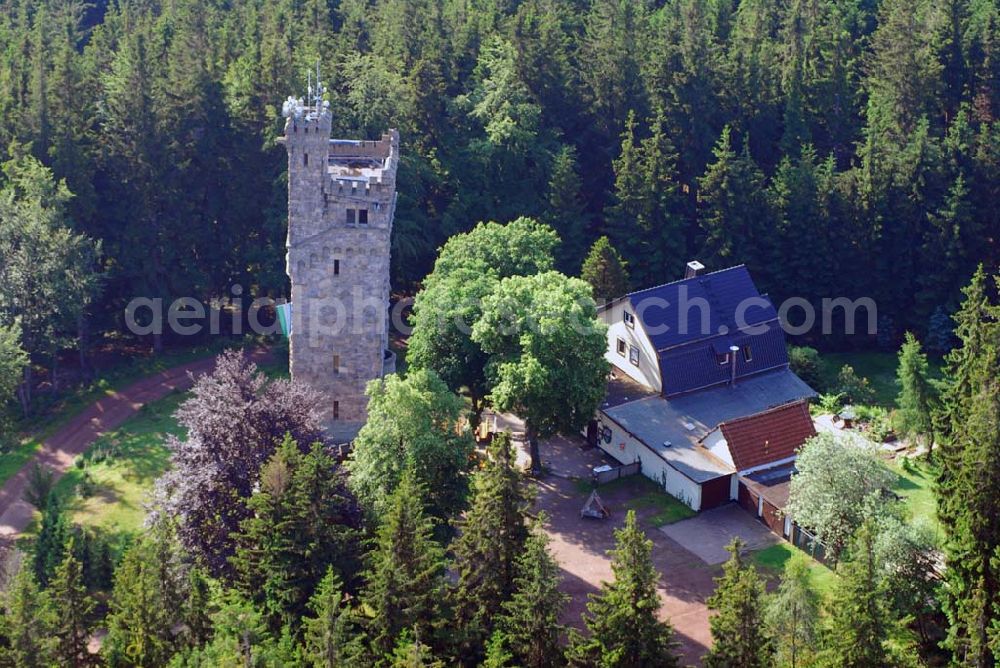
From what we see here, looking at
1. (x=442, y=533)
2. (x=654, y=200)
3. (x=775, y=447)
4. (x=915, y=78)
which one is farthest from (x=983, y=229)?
(x=442, y=533)

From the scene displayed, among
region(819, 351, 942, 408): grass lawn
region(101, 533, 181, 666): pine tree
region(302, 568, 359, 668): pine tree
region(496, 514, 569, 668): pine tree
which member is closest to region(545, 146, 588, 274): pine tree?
region(819, 351, 942, 408): grass lawn

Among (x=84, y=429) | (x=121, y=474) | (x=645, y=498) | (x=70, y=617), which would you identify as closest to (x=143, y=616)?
(x=70, y=617)

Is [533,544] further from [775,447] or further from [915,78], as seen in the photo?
[915,78]

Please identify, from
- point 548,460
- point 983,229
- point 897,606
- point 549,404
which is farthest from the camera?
point 983,229

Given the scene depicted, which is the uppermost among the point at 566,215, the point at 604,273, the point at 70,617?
the point at 566,215

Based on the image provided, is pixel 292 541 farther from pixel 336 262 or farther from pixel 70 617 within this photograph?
pixel 336 262

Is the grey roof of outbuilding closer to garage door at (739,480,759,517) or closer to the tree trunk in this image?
garage door at (739,480,759,517)
